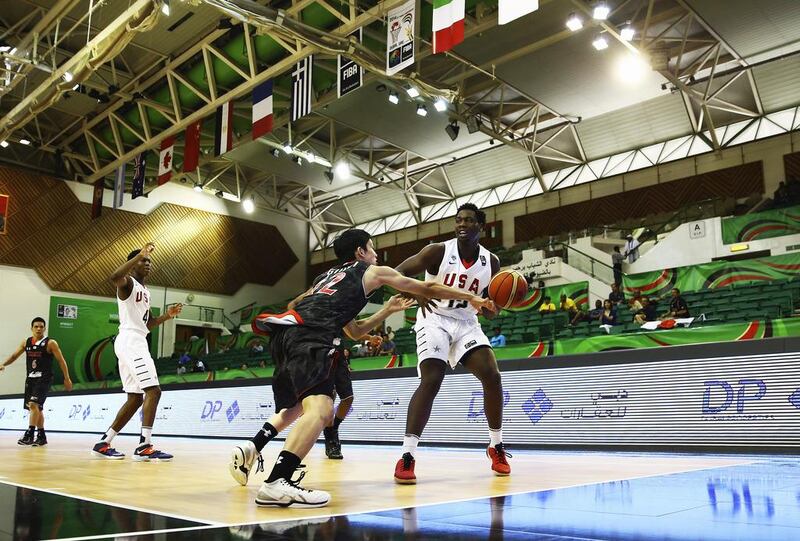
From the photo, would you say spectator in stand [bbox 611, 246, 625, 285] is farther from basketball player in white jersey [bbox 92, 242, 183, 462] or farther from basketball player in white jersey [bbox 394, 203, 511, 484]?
basketball player in white jersey [bbox 394, 203, 511, 484]

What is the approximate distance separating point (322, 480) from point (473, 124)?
60.9ft

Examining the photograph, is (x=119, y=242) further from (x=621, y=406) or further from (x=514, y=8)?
(x=621, y=406)

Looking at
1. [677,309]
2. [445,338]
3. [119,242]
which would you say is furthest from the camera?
[119,242]

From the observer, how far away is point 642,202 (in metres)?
25.4

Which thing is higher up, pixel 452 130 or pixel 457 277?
pixel 452 130

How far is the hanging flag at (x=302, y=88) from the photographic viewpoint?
50.8 ft

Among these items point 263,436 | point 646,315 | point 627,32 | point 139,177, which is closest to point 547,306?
point 646,315

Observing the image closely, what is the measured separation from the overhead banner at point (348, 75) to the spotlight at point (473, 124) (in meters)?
7.27

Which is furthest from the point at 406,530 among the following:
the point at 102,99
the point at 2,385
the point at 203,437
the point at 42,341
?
the point at 2,385

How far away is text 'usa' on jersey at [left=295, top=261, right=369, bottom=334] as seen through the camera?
12.6 feet

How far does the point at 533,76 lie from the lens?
19.9 m

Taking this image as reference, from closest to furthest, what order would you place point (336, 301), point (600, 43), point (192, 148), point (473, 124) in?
point (336, 301) < point (600, 43) < point (192, 148) < point (473, 124)

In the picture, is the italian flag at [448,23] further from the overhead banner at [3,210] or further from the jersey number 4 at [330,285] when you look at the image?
the overhead banner at [3,210]

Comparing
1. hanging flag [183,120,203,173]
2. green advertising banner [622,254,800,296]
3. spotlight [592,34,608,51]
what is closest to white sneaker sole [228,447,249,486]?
spotlight [592,34,608,51]
